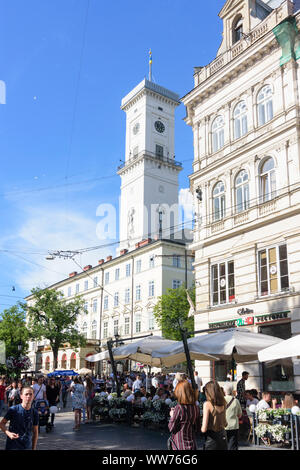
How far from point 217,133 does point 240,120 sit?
1910 mm

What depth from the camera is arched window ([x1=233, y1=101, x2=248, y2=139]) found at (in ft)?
75.3

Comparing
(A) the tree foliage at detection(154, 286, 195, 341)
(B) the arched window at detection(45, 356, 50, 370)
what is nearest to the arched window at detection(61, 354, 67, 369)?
(B) the arched window at detection(45, 356, 50, 370)

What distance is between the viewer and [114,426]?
16344mm

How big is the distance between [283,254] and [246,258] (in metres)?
2.08

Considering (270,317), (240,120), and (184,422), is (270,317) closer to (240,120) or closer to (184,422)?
(240,120)

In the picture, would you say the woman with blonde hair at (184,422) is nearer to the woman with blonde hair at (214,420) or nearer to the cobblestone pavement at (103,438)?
the woman with blonde hair at (214,420)

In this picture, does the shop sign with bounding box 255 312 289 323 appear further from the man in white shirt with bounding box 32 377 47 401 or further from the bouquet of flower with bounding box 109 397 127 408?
the man in white shirt with bounding box 32 377 47 401

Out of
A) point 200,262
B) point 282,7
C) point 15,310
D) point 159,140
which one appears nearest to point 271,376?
point 200,262

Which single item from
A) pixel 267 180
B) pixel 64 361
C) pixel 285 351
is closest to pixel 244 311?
pixel 267 180

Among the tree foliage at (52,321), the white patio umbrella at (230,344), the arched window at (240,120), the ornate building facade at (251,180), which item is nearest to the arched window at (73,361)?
the tree foliage at (52,321)

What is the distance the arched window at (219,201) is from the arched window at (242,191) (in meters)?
1.08

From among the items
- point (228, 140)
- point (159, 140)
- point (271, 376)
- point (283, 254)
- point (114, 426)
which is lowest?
point (114, 426)
